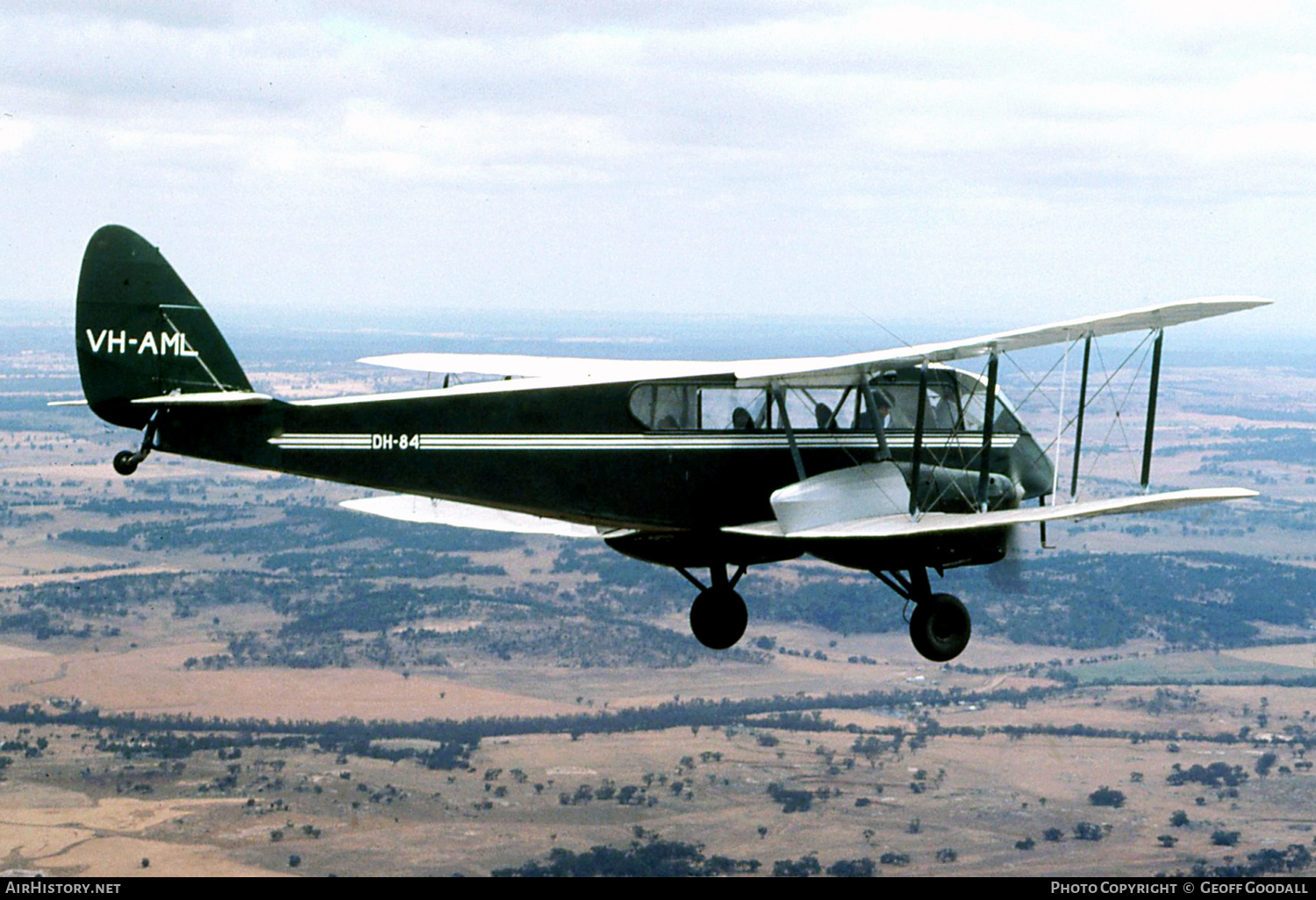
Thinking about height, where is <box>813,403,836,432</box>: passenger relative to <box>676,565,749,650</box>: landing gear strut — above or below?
above

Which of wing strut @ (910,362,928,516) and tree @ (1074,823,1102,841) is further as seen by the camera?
tree @ (1074,823,1102,841)

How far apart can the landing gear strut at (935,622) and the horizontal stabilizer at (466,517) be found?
5126 millimetres

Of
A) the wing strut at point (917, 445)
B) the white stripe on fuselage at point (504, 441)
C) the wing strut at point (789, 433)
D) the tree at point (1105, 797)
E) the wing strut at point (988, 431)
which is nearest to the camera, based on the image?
the wing strut at point (917, 445)

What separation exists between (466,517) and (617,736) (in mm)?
114289

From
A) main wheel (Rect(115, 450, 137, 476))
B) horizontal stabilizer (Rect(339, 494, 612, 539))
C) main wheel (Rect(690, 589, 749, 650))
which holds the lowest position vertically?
main wheel (Rect(690, 589, 749, 650))

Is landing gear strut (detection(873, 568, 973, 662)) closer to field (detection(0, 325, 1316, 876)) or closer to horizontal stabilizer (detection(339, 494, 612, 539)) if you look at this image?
horizontal stabilizer (detection(339, 494, 612, 539))

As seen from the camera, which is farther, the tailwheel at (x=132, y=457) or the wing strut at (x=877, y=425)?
the wing strut at (x=877, y=425)

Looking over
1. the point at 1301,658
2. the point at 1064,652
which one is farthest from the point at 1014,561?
the point at 1301,658

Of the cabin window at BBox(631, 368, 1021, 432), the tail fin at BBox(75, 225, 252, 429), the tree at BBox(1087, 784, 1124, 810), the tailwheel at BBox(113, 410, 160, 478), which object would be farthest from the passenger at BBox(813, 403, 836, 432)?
the tree at BBox(1087, 784, 1124, 810)

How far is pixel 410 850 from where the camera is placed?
108 metres

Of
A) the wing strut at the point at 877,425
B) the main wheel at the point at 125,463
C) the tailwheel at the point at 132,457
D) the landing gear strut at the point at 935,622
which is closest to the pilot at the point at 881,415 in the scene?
the wing strut at the point at 877,425

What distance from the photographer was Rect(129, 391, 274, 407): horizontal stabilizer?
23438mm

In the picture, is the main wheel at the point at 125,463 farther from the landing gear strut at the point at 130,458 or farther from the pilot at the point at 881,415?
the pilot at the point at 881,415

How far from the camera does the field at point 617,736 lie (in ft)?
375
